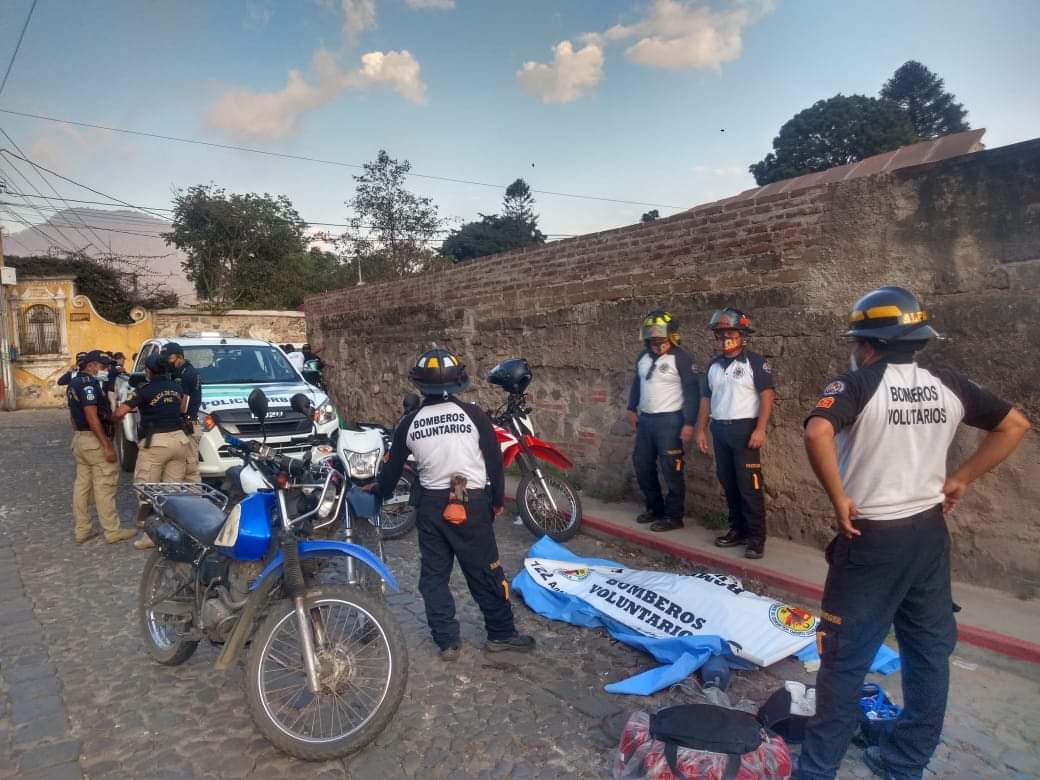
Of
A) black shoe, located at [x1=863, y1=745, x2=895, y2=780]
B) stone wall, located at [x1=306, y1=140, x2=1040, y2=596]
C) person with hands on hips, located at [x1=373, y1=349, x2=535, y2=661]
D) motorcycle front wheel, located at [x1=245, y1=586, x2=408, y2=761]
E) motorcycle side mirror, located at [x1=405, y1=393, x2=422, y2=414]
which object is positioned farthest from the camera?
stone wall, located at [x1=306, y1=140, x2=1040, y2=596]

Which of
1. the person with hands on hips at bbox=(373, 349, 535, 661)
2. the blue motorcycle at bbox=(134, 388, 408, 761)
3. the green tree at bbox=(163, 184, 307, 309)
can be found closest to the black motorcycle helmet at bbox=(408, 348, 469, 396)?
the person with hands on hips at bbox=(373, 349, 535, 661)

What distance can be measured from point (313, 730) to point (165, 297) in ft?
107

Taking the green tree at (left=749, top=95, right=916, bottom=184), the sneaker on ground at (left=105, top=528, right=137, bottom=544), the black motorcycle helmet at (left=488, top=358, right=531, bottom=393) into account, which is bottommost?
the sneaker on ground at (left=105, top=528, right=137, bottom=544)

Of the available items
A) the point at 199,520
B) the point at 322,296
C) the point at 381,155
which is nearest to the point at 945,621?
the point at 199,520

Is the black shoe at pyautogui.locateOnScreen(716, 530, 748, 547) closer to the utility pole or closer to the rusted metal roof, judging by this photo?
the rusted metal roof

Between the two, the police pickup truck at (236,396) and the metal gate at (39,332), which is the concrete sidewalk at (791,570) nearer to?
the police pickup truck at (236,396)

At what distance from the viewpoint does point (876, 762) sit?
3.05m

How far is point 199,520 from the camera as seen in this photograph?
3.75 meters

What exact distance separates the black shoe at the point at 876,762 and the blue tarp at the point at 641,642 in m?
0.95

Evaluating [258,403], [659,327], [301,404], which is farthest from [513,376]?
[258,403]

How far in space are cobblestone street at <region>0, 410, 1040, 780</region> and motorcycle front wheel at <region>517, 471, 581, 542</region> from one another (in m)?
1.47

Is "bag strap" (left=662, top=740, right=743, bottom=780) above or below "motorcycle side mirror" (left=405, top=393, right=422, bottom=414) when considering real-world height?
below

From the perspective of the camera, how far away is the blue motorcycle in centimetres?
315

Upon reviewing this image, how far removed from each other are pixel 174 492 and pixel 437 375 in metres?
1.75
